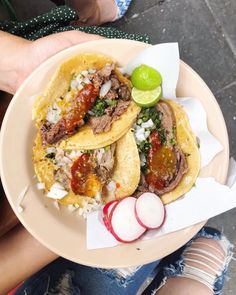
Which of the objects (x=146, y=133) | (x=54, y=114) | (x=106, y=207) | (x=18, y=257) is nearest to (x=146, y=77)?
(x=146, y=133)

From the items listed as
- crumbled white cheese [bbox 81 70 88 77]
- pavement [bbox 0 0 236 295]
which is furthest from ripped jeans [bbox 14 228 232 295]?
crumbled white cheese [bbox 81 70 88 77]

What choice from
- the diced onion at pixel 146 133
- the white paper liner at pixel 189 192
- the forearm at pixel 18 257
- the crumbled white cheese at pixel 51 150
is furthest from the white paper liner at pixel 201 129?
the forearm at pixel 18 257

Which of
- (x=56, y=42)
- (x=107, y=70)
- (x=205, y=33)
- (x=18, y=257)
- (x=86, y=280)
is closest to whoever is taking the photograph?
(x=107, y=70)

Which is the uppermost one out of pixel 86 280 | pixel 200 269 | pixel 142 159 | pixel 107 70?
pixel 107 70

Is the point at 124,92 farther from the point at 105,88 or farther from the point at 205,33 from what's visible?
the point at 205,33

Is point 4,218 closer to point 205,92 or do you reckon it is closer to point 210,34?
point 205,92

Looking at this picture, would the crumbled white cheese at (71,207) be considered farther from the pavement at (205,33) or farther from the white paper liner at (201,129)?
the pavement at (205,33)

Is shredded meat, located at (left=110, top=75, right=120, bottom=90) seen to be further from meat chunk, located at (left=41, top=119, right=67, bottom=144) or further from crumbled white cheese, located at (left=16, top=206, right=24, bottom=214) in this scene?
crumbled white cheese, located at (left=16, top=206, right=24, bottom=214)
